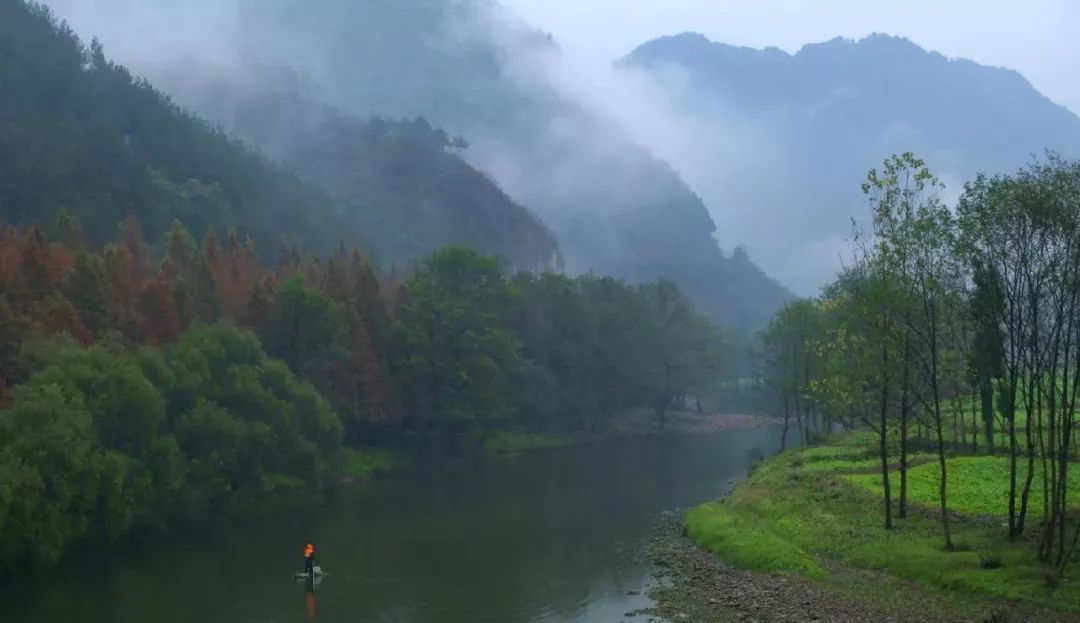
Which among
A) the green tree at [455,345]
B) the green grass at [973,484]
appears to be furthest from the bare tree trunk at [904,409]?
the green tree at [455,345]

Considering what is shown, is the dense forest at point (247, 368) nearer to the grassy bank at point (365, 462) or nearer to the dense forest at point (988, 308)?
the grassy bank at point (365, 462)

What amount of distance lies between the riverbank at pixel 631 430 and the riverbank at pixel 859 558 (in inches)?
2316

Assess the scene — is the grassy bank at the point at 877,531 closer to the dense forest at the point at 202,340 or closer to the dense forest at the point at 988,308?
the dense forest at the point at 988,308

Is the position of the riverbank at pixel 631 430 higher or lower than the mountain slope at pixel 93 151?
lower

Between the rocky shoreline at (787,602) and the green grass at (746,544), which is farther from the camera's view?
the green grass at (746,544)

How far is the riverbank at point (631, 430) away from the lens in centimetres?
12281

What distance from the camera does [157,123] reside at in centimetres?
19075

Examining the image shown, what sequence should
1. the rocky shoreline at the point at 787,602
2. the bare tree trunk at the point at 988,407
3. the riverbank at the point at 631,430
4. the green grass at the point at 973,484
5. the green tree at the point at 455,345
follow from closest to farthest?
1. the rocky shoreline at the point at 787,602
2. the green grass at the point at 973,484
3. the bare tree trunk at the point at 988,407
4. the green tree at the point at 455,345
5. the riverbank at the point at 631,430

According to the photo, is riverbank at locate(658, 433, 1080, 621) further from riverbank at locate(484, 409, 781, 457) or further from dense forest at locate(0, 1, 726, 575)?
riverbank at locate(484, 409, 781, 457)

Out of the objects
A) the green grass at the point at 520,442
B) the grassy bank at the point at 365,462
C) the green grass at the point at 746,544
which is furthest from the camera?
the green grass at the point at 520,442

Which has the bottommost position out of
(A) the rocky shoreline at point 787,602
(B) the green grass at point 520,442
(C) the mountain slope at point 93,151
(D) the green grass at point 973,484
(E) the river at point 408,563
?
(E) the river at point 408,563

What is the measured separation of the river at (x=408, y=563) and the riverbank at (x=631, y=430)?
32.8 m

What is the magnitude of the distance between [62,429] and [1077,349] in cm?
4982

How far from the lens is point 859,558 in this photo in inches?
1677
